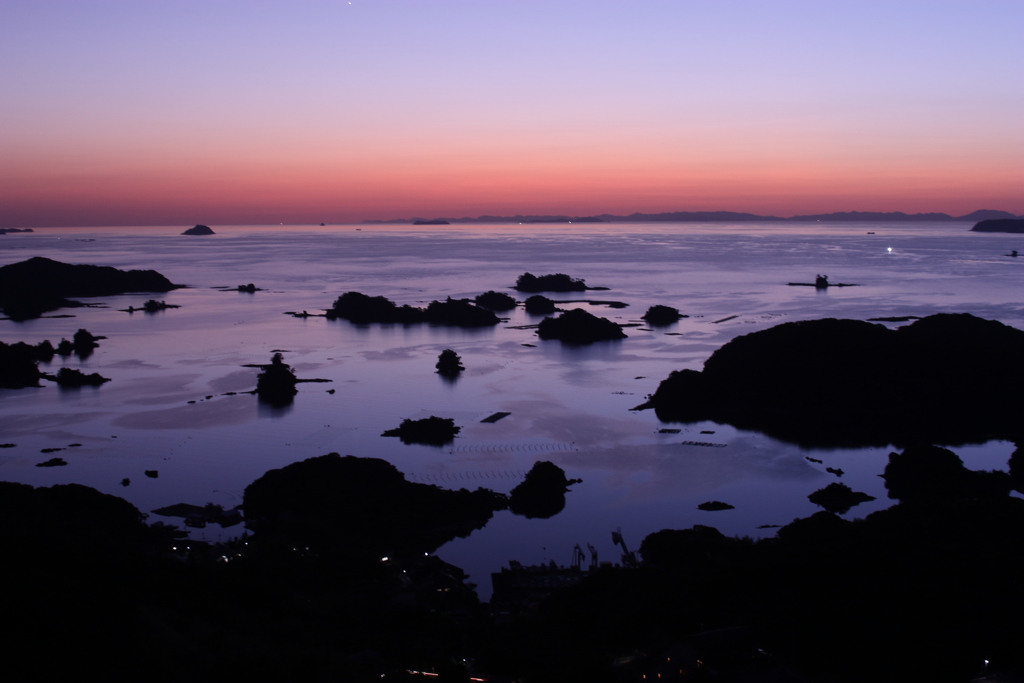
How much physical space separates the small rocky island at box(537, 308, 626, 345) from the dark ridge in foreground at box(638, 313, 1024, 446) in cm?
1013

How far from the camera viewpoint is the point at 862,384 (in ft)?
82.5

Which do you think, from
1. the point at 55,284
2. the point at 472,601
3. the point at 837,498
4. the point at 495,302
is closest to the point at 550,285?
the point at 495,302

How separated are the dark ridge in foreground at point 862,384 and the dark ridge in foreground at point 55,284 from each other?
135 feet

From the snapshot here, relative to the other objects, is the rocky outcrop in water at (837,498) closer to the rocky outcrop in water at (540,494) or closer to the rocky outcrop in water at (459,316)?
the rocky outcrop in water at (540,494)

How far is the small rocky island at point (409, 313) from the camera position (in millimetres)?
43719

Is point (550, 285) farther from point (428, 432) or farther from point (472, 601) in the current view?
point (472, 601)

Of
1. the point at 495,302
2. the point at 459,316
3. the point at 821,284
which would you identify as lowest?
the point at 459,316

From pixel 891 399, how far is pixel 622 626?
1721 cm

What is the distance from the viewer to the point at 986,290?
6066 centimetres

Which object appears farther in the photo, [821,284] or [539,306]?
[821,284]

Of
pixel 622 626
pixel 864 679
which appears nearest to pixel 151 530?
pixel 622 626

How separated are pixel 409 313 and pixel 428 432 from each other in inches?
995

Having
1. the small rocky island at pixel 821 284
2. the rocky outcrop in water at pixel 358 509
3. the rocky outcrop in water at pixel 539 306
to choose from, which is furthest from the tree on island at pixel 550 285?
the rocky outcrop in water at pixel 358 509

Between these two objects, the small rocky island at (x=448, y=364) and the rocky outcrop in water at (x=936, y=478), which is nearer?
the rocky outcrop in water at (x=936, y=478)
